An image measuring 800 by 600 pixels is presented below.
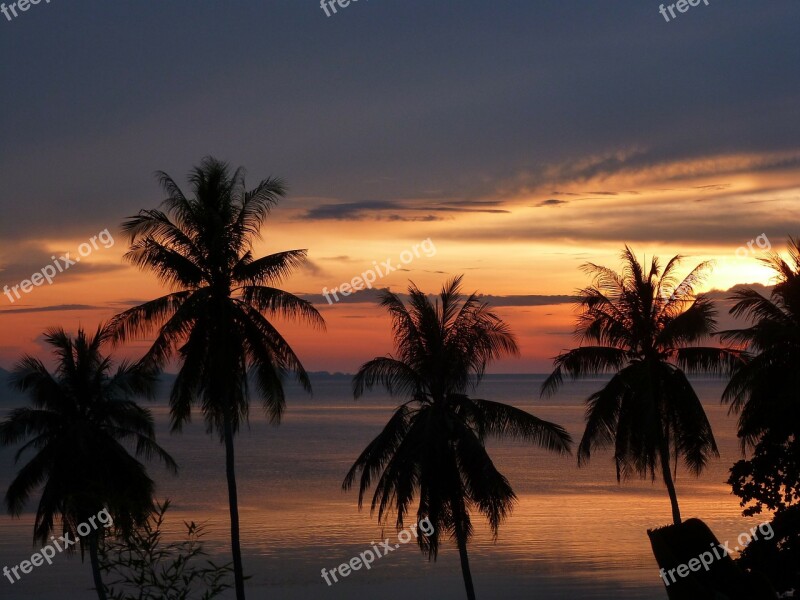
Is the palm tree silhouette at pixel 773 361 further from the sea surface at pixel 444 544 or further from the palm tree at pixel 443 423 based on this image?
the sea surface at pixel 444 544

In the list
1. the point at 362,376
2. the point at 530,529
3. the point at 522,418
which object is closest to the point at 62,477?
the point at 362,376

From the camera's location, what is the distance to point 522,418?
22688mm

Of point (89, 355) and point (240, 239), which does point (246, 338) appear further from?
point (89, 355)

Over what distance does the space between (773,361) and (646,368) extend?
310 centimetres

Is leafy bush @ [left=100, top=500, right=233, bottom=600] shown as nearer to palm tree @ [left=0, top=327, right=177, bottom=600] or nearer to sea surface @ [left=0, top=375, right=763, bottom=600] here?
palm tree @ [left=0, top=327, right=177, bottom=600]

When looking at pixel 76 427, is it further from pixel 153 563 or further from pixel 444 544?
pixel 444 544

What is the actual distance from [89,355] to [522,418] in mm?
12804

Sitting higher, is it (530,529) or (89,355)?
(89,355)

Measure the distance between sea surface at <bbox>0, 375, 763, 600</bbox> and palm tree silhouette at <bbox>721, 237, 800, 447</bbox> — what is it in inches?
699

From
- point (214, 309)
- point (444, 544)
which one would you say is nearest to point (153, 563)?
point (214, 309)

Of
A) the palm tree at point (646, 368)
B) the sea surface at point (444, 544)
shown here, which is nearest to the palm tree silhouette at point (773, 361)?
the palm tree at point (646, 368)

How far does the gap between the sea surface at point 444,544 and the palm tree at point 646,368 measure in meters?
15.2

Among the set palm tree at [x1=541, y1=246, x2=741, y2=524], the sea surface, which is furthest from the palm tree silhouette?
the sea surface

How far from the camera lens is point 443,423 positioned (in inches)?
886
